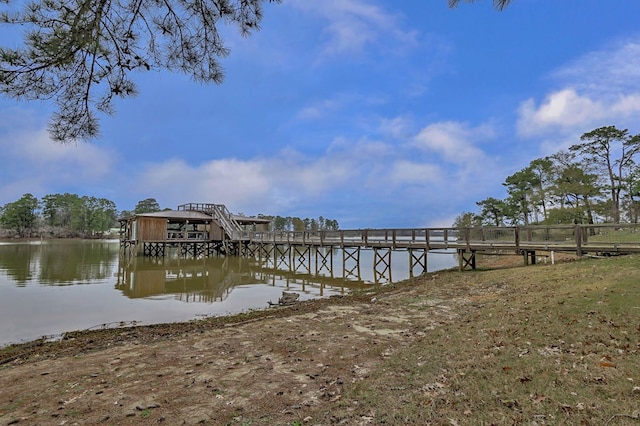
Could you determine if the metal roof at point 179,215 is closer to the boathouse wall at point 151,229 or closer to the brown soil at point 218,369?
the boathouse wall at point 151,229

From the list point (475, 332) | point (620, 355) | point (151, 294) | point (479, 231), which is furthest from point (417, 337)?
point (151, 294)

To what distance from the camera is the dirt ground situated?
347 cm

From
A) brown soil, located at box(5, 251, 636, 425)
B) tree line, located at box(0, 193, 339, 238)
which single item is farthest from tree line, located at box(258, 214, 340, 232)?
brown soil, located at box(5, 251, 636, 425)

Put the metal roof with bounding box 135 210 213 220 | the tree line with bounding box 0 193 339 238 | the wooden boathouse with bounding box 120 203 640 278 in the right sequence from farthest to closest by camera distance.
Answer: the tree line with bounding box 0 193 339 238, the metal roof with bounding box 135 210 213 220, the wooden boathouse with bounding box 120 203 640 278

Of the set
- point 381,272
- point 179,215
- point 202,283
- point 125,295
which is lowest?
point 381,272

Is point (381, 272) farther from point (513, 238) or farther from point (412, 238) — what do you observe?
point (513, 238)

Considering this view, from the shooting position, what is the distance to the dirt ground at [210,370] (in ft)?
11.4

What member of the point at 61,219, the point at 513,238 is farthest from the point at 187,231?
the point at 61,219

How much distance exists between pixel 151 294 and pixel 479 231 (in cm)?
1596

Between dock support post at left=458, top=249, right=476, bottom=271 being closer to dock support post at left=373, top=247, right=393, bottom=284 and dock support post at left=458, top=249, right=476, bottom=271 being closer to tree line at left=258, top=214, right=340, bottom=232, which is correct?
dock support post at left=373, top=247, right=393, bottom=284

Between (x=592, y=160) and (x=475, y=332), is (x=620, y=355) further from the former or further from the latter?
(x=592, y=160)

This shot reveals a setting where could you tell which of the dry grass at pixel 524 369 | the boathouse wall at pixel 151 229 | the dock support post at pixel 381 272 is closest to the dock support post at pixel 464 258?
the dock support post at pixel 381 272

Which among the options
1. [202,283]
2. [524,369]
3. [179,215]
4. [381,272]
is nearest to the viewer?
[524,369]

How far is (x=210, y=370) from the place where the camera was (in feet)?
15.4
